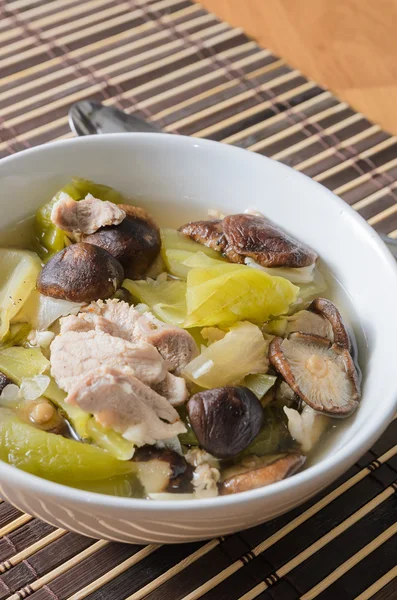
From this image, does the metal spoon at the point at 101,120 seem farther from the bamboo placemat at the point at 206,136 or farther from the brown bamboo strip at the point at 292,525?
the brown bamboo strip at the point at 292,525

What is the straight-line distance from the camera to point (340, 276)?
174 centimetres

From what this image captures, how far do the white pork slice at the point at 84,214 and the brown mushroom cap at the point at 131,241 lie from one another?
2cm

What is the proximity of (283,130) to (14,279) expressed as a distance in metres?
1.10

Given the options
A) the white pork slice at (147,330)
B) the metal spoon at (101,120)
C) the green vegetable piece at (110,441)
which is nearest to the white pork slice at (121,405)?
the green vegetable piece at (110,441)

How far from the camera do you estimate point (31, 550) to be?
4.72 ft

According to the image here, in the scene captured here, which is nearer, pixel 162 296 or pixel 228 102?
pixel 162 296

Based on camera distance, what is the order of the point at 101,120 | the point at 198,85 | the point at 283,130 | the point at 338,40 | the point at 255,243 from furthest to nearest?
1. the point at 338,40
2. the point at 198,85
3. the point at 283,130
4. the point at 101,120
5. the point at 255,243

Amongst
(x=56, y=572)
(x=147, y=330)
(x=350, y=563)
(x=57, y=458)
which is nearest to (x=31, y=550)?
(x=56, y=572)

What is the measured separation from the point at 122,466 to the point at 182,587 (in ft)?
0.85

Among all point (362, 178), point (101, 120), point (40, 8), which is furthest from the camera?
point (40, 8)

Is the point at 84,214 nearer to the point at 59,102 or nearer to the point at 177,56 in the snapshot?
the point at 59,102

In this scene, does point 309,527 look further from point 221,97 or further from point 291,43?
point 291,43

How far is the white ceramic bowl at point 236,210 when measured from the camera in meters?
1.23

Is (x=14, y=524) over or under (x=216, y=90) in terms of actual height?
under
